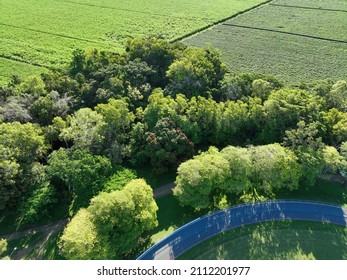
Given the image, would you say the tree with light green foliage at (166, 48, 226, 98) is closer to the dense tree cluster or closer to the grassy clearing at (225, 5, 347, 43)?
the dense tree cluster

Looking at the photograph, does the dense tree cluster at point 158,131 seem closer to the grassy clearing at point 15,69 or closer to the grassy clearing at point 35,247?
the grassy clearing at point 35,247

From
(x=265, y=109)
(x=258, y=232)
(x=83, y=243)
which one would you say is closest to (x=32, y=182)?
(x=83, y=243)

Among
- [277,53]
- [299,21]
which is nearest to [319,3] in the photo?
[299,21]

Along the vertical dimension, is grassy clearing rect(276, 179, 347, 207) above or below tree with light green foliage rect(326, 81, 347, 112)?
below

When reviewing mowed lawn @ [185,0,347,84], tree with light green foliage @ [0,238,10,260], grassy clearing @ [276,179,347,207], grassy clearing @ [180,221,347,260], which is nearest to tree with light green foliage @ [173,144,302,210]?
grassy clearing @ [276,179,347,207]

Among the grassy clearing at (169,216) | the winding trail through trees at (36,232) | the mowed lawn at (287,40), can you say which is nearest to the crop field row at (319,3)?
the mowed lawn at (287,40)

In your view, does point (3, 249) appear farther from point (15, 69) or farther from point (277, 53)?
point (277, 53)
